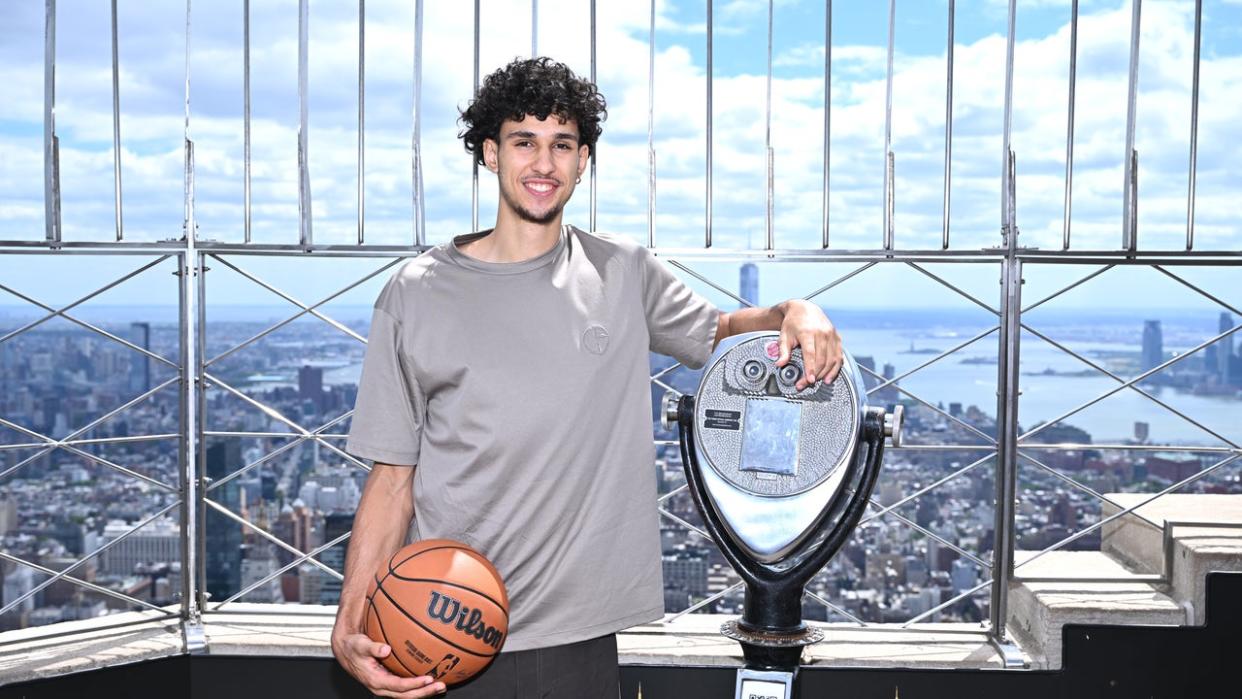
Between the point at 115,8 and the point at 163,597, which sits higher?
the point at 115,8

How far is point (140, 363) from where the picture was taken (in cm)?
362

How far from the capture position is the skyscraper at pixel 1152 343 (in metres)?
3.75

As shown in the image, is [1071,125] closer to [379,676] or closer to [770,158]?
[770,158]

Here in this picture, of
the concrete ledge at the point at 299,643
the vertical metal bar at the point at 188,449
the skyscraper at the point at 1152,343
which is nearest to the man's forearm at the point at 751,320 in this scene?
the concrete ledge at the point at 299,643

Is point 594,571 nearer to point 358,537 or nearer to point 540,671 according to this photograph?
point 540,671

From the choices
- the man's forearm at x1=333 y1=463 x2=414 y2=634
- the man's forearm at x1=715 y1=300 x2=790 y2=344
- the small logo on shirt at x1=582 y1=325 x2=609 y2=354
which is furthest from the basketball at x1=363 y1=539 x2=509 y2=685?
the man's forearm at x1=715 y1=300 x2=790 y2=344

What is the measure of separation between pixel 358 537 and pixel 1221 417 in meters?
2.65

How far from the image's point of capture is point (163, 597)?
345 cm

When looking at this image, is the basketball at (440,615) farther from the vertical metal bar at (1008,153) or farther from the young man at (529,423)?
the vertical metal bar at (1008,153)

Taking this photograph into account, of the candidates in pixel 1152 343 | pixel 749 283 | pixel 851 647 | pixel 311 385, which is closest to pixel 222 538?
pixel 311 385

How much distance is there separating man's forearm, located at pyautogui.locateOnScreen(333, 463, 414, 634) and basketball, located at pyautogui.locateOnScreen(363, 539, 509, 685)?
0.11 metres

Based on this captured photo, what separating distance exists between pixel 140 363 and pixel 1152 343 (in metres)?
3.20

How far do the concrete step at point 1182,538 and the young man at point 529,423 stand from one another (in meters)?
1.88

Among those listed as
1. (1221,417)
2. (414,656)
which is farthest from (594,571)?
(1221,417)
